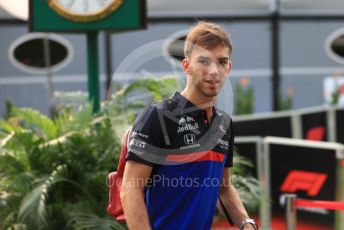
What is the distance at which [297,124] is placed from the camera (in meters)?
8.86

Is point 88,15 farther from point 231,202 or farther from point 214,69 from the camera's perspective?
point 214,69

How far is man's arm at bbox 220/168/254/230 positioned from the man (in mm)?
228

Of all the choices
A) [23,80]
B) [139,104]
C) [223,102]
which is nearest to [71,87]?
[23,80]

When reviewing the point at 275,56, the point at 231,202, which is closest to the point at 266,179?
the point at 231,202

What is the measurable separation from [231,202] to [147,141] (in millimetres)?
592

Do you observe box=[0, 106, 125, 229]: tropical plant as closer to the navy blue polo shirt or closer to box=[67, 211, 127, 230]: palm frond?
box=[67, 211, 127, 230]: palm frond

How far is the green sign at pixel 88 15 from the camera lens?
6188mm

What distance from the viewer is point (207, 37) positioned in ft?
8.63

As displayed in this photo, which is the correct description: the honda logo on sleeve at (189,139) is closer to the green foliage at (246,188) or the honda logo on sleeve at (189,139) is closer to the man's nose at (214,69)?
the man's nose at (214,69)

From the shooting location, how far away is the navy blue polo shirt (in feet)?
8.38

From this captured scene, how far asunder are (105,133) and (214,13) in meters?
9.04

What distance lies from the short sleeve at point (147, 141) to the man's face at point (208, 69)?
0.65ft

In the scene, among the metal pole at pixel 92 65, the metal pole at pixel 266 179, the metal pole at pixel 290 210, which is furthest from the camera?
the metal pole at pixel 266 179

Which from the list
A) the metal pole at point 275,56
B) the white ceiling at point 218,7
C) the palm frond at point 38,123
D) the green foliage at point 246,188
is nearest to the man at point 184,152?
the green foliage at point 246,188
